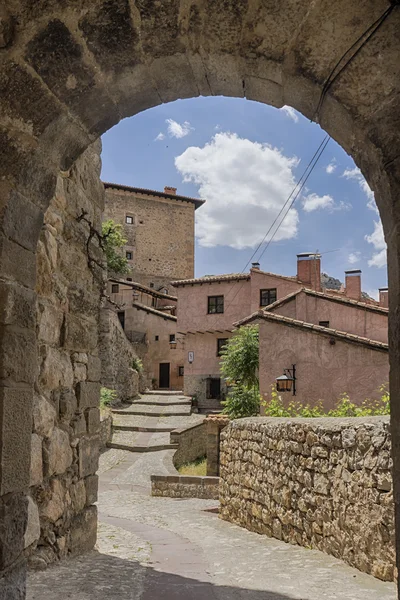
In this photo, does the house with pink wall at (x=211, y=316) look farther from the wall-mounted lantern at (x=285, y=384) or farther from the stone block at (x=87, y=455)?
the stone block at (x=87, y=455)

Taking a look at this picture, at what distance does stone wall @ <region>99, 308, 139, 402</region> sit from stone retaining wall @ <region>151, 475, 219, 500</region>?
12.3m

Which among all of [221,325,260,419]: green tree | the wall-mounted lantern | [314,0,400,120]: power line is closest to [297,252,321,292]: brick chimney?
[221,325,260,419]: green tree

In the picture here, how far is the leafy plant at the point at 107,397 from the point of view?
20317 mm

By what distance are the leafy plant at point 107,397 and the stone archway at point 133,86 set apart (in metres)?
16.9

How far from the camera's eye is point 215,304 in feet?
84.9

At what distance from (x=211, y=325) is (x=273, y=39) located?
935 inches

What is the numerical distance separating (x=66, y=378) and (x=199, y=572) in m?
1.92

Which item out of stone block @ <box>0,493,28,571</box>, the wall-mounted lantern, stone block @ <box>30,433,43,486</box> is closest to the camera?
stone block @ <box>0,493,28,571</box>

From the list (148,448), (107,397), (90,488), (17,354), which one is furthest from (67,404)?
(107,397)

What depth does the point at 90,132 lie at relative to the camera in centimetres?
262

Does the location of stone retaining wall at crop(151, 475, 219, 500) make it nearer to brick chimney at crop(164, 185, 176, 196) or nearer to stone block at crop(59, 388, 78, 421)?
stone block at crop(59, 388, 78, 421)

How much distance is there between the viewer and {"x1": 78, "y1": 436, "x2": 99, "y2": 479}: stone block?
14.7 ft

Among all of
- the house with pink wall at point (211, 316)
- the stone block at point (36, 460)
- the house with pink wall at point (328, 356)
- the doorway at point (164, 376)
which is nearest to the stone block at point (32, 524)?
the stone block at point (36, 460)

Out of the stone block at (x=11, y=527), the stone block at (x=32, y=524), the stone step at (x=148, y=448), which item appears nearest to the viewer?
the stone block at (x=11, y=527)
